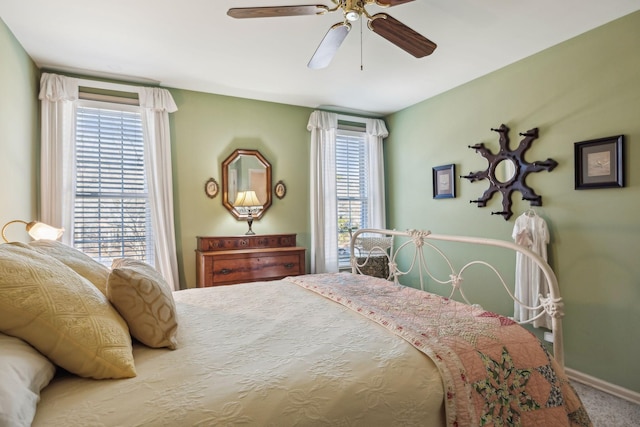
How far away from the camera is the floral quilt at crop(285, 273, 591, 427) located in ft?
3.84

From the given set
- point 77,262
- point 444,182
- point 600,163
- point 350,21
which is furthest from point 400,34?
point 444,182

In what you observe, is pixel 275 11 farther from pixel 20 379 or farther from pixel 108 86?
pixel 108 86

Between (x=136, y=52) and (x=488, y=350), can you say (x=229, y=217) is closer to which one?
(x=136, y=52)

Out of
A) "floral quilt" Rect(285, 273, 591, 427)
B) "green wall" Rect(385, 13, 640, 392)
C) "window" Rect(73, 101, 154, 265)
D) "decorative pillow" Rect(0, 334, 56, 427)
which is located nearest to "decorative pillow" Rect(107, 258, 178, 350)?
"decorative pillow" Rect(0, 334, 56, 427)

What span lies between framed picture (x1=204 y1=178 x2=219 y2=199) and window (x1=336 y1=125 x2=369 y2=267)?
1514mm

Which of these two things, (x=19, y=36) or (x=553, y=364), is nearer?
(x=553, y=364)

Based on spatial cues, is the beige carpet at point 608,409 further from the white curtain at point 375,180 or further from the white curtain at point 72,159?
the white curtain at point 72,159

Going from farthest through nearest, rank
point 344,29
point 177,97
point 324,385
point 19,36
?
1. point 177,97
2. point 19,36
3. point 344,29
4. point 324,385

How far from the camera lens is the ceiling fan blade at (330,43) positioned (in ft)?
6.61

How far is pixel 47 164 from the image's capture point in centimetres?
313

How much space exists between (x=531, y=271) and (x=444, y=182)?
56.0 inches

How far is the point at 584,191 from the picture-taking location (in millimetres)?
2723

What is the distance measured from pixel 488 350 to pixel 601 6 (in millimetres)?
2482

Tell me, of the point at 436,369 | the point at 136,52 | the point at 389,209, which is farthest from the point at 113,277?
the point at 389,209
